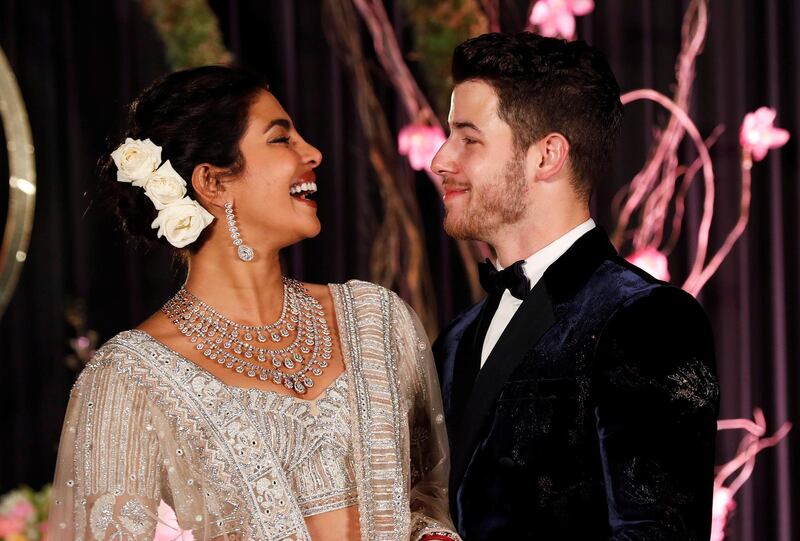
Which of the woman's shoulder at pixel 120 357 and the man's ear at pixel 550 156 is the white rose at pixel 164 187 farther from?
the man's ear at pixel 550 156

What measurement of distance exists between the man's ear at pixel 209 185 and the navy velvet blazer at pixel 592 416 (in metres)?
0.65

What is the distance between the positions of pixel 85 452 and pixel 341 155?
6.98ft

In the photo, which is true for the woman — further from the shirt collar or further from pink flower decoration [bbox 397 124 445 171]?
pink flower decoration [bbox 397 124 445 171]

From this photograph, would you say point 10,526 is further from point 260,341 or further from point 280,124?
point 280,124

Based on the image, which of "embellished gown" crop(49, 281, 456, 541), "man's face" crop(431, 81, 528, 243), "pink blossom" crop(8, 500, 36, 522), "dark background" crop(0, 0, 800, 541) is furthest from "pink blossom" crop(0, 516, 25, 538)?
"man's face" crop(431, 81, 528, 243)

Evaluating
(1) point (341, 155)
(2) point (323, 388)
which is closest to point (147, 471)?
(2) point (323, 388)

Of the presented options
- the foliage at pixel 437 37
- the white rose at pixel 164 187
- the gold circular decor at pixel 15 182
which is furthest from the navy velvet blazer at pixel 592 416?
the gold circular decor at pixel 15 182

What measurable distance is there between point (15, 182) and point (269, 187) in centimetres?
234

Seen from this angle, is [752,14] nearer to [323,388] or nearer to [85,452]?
[323,388]

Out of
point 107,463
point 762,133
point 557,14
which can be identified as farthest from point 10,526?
point 762,133

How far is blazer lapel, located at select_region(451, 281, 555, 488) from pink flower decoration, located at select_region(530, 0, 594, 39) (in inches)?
66.2

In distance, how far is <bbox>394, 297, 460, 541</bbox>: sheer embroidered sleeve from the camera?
6.99 ft

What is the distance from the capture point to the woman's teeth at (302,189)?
2094 mm

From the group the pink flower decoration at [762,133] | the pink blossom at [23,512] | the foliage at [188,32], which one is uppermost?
the foliage at [188,32]
